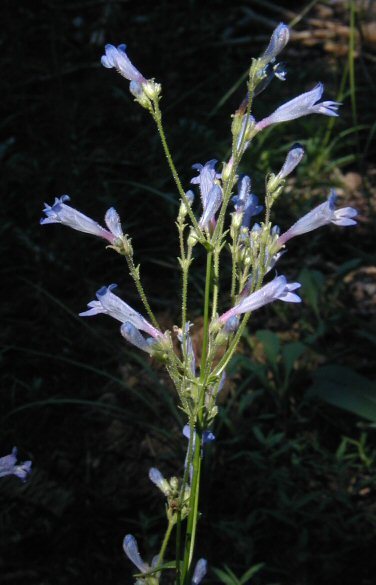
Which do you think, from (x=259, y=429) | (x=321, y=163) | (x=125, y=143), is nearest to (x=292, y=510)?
(x=259, y=429)

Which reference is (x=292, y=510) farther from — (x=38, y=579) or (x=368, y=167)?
(x=368, y=167)

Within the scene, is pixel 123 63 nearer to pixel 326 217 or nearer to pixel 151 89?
pixel 151 89

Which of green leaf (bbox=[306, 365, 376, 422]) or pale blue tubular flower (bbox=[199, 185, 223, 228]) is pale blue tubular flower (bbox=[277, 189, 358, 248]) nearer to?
pale blue tubular flower (bbox=[199, 185, 223, 228])

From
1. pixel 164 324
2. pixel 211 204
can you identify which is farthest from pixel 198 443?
pixel 164 324

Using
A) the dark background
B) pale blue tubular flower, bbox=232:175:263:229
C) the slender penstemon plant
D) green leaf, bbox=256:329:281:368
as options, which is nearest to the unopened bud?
the slender penstemon plant

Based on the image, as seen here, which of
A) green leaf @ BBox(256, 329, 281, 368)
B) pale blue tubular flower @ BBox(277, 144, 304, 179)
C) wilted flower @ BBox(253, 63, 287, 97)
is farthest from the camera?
green leaf @ BBox(256, 329, 281, 368)
